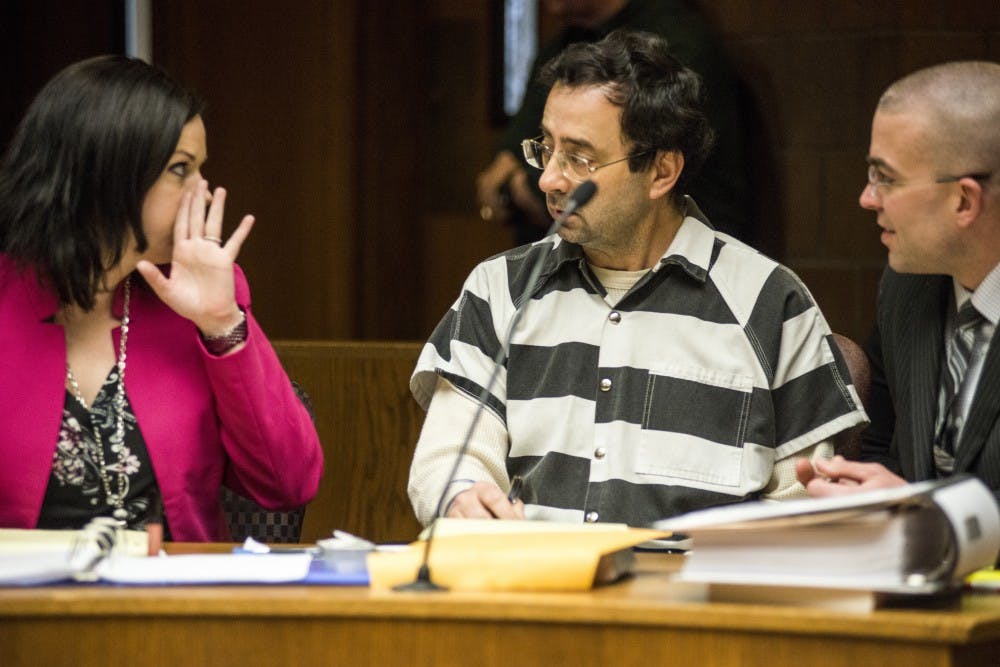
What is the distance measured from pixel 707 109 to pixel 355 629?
209cm

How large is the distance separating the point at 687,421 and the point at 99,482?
868mm

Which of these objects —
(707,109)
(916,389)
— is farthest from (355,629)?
(707,109)

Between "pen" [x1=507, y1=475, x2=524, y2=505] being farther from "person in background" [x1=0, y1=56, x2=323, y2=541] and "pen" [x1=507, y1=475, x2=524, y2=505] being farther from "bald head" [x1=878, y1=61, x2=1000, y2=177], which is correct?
"bald head" [x1=878, y1=61, x2=1000, y2=177]

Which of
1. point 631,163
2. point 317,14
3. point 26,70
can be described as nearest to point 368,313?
point 317,14

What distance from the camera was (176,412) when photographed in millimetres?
2146

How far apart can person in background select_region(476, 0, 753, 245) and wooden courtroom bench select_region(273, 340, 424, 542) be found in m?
0.59

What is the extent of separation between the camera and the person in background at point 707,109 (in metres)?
3.39

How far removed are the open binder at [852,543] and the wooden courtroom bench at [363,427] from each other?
1721 millimetres

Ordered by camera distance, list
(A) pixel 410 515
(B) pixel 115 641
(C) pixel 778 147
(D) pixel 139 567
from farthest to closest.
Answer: (C) pixel 778 147 → (A) pixel 410 515 → (D) pixel 139 567 → (B) pixel 115 641

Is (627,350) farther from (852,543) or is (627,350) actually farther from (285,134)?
(285,134)

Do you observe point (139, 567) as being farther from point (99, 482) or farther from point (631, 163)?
point (631, 163)

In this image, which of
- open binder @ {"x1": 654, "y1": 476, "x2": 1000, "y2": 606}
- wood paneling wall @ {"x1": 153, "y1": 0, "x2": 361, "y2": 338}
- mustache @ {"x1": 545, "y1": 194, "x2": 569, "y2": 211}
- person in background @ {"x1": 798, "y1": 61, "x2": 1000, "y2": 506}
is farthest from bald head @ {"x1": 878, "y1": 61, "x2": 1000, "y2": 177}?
wood paneling wall @ {"x1": 153, "y1": 0, "x2": 361, "y2": 338}

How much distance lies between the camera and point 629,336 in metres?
2.30

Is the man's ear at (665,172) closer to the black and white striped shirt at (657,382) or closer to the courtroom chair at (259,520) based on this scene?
the black and white striped shirt at (657,382)
